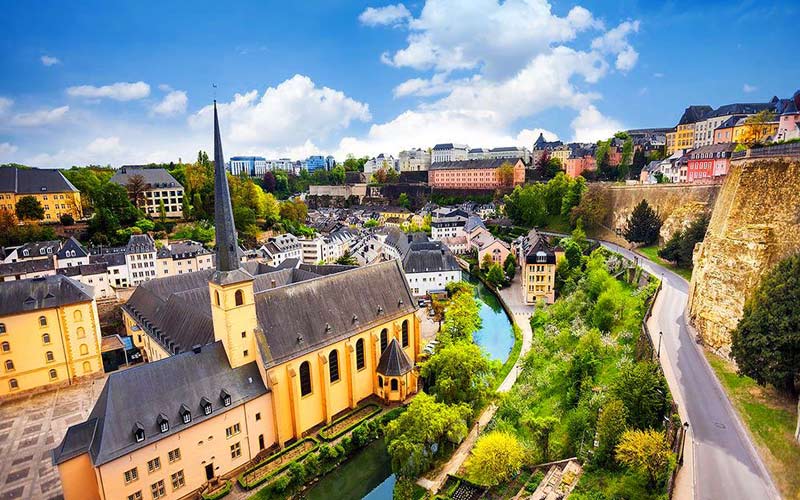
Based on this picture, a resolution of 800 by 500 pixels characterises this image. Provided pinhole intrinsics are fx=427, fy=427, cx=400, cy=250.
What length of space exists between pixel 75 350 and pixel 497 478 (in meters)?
38.4

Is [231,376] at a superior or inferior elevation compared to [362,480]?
superior

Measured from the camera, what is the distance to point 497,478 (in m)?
23.3

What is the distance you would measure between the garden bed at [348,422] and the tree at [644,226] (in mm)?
52688

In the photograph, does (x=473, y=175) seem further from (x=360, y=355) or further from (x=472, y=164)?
(x=360, y=355)

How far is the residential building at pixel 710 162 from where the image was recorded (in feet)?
211

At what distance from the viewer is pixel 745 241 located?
98.8 feet

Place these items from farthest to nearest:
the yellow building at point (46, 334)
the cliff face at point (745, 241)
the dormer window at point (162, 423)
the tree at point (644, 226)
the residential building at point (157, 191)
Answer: the residential building at point (157, 191)
the tree at point (644, 226)
the yellow building at point (46, 334)
the cliff face at point (745, 241)
the dormer window at point (162, 423)

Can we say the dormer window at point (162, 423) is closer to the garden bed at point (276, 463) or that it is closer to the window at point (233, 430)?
the window at point (233, 430)

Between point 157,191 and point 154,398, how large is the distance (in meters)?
71.7

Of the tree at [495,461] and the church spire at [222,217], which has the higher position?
the church spire at [222,217]

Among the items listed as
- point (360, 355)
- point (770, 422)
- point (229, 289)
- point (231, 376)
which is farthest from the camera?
point (360, 355)

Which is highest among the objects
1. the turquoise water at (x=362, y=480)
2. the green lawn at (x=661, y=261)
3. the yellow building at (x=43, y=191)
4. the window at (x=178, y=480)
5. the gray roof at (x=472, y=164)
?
the gray roof at (x=472, y=164)

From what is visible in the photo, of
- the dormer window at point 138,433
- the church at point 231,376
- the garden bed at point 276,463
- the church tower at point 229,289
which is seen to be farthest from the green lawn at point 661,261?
the dormer window at point 138,433

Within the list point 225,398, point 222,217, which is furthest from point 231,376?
point 222,217
